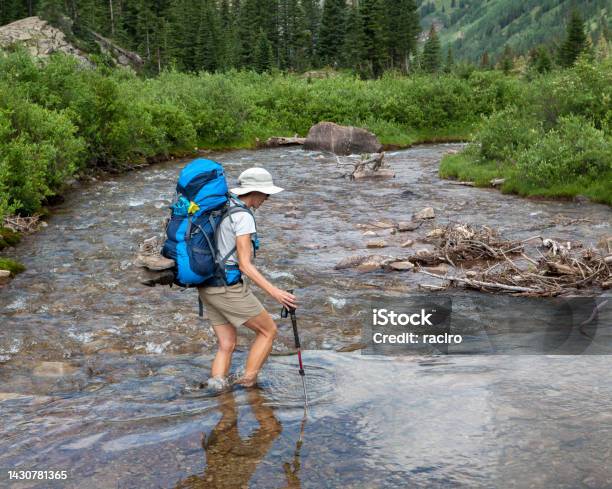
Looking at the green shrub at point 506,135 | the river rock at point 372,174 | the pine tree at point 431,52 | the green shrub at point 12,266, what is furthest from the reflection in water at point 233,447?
the pine tree at point 431,52

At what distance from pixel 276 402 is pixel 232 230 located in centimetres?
210

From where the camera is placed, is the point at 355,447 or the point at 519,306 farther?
the point at 519,306

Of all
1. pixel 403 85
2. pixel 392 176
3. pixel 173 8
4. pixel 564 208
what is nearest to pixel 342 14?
pixel 173 8

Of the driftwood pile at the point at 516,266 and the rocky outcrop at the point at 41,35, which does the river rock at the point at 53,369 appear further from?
the rocky outcrop at the point at 41,35

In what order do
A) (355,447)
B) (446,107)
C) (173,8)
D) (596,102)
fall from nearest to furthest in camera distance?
1. (355,447)
2. (596,102)
3. (446,107)
4. (173,8)

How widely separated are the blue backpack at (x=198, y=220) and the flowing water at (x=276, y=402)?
1.65 m

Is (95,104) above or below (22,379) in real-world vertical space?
above

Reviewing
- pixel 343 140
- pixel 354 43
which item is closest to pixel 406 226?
pixel 343 140

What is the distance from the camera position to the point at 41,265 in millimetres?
14281

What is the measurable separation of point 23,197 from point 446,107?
35538 millimetres

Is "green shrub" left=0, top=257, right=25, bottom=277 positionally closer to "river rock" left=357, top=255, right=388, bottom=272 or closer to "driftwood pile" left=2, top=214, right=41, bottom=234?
"driftwood pile" left=2, top=214, right=41, bottom=234

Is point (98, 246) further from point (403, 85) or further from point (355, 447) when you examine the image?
point (403, 85)

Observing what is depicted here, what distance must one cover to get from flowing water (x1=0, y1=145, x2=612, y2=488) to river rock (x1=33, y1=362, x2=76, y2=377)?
0.03 m

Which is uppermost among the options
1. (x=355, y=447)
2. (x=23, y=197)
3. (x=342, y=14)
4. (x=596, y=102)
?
(x=342, y=14)
